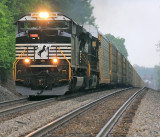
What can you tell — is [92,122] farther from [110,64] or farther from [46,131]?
[110,64]

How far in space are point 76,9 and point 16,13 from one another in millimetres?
25394

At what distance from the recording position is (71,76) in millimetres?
10969

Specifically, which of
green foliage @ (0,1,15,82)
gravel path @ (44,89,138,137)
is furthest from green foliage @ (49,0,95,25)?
gravel path @ (44,89,138,137)

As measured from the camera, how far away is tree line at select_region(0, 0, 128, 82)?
1488 cm

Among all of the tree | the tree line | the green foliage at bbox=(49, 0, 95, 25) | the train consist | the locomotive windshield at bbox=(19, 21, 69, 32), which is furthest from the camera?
the green foliage at bbox=(49, 0, 95, 25)

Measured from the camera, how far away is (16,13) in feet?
80.0

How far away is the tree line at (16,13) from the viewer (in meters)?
14.9

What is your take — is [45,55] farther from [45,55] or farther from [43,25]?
[43,25]

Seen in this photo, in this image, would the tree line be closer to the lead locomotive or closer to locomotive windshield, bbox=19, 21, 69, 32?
locomotive windshield, bbox=19, 21, 69, 32

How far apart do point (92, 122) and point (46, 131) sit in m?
1.44

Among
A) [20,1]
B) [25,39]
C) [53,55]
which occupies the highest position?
[20,1]

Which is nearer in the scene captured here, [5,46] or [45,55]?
[45,55]

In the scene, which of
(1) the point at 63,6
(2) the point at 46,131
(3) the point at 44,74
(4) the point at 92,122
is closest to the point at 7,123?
(2) the point at 46,131

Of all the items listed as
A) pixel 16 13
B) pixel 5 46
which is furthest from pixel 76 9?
pixel 5 46
